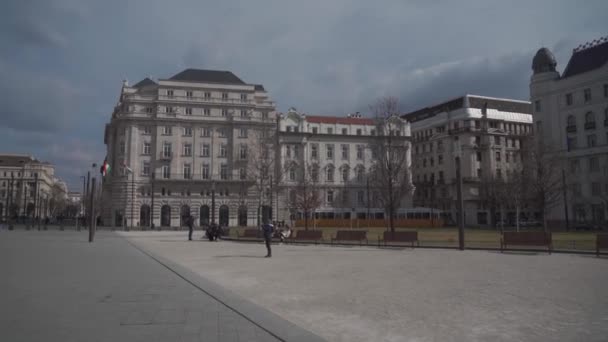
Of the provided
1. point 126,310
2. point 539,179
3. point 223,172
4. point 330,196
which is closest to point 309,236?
point 126,310

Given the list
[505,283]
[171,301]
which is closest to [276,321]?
[171,301]

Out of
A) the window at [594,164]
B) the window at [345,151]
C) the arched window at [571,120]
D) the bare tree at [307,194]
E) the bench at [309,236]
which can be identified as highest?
the arched window at [571,120]

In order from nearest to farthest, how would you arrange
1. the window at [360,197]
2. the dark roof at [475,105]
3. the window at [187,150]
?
the window at [187,150], the window at [360,197], the dark roof at [475,105]

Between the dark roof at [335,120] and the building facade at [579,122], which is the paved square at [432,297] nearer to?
the building facade at [579,122]

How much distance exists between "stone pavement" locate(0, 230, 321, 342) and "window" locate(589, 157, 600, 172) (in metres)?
62.6

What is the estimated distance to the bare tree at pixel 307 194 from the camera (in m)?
48.1

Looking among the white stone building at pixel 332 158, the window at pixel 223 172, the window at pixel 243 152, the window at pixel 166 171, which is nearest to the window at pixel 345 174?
the white stone building at pixel 332 158

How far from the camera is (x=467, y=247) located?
22.9 m

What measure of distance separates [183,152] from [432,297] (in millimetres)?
63953

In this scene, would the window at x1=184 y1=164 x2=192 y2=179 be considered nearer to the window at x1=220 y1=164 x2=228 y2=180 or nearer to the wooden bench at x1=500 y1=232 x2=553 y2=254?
the window at x1=220 y1=164 x2=228 y2=180

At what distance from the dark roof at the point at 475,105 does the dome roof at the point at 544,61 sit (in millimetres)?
15826

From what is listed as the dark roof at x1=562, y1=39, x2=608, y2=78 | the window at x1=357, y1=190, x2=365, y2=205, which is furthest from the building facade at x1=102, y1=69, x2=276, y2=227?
the dark roof at x1=562, y1=39, x2=608, y2=78

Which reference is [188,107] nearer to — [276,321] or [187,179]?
[187,179]

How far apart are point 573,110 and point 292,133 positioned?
41.0 meters
